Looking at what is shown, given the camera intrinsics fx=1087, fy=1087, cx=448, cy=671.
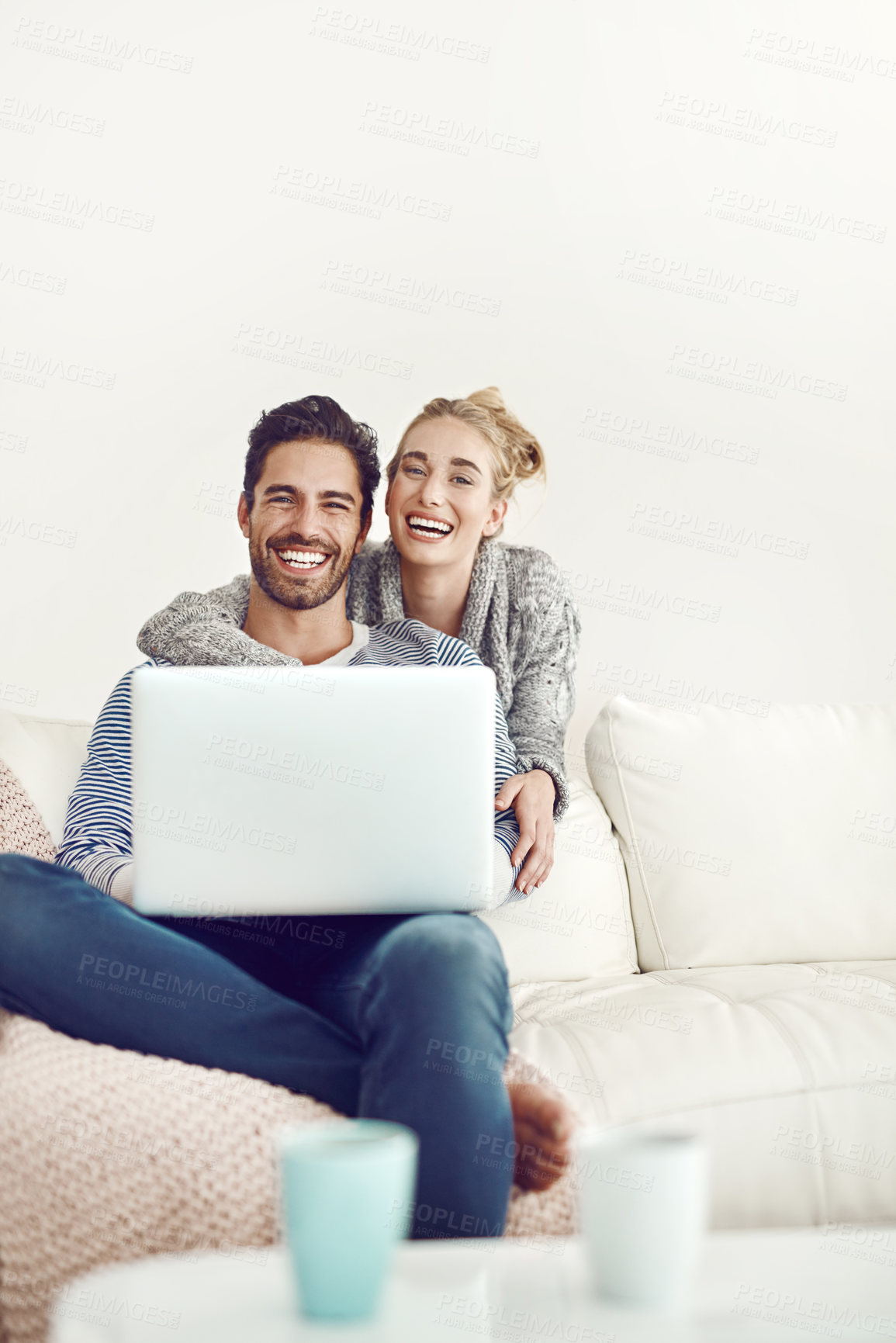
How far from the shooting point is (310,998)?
1294 millimetres

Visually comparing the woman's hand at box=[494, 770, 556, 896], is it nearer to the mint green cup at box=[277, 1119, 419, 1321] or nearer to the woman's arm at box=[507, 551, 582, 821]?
the woman's arm at box=[507, 551, 582, 821]

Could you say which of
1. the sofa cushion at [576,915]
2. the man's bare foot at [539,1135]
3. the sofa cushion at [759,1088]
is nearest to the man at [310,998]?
the man's bare foot at [539,1135]

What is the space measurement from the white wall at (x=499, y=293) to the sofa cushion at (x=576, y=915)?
0.71 m

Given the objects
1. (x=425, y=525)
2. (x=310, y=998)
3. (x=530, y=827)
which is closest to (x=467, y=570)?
(x=425, y=525)

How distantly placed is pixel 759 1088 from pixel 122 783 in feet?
3.18

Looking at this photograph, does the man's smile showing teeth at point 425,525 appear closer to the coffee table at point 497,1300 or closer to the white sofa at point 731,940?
the white sofa at point 731,940

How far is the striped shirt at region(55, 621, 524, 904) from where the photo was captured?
4.83 feet

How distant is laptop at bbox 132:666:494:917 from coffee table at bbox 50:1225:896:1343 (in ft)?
1.62

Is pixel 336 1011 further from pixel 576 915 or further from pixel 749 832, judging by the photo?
pixel 749 832

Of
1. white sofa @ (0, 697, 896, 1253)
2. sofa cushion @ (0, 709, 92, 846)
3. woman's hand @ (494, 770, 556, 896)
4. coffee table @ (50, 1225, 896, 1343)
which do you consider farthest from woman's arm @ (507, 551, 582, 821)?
coffee table @ (50, 1225, 896, 1343)

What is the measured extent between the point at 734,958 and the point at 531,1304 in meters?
1.36

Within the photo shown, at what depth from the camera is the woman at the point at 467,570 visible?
2156mm

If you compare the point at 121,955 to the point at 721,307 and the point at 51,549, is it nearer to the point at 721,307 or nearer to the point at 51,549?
the point at 51,549

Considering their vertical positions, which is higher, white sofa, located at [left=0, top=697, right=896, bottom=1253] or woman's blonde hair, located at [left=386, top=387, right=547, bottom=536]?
woman's blonde hair, located at [left=386, top=387, right=547, bottom=536]
